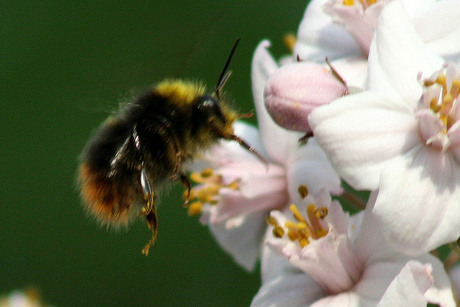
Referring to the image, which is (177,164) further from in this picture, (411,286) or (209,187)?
(411,286)

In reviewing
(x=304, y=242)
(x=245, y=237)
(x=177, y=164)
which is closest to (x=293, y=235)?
(x=304, y=242)

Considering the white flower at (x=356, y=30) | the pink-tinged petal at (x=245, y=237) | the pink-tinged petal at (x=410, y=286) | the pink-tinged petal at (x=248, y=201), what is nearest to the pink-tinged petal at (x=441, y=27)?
the white flower at (x=356, y=30)

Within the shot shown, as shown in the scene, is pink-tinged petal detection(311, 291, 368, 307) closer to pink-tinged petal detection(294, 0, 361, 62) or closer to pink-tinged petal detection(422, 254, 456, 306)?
pink-tinged petal detection(422, 254, 456, 306)

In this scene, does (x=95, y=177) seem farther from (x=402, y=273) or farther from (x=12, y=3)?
(x=12, y=3)

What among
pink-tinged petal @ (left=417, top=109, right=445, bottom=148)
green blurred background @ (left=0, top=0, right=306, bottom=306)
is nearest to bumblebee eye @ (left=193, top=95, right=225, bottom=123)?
pink-tinged petal @ (left=417, top=109, right=445, bottom=148)

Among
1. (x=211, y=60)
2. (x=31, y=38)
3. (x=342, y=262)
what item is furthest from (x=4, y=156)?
(x=342, y=262)

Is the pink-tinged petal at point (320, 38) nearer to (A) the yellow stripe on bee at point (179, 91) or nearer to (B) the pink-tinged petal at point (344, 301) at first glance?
(A) the yellow stripe on bee at point (179, 91)
